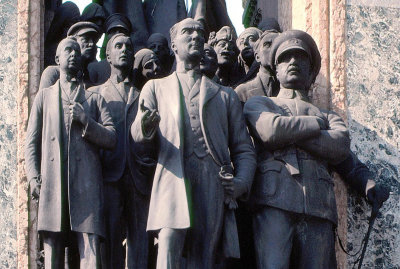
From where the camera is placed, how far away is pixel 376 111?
733 inches

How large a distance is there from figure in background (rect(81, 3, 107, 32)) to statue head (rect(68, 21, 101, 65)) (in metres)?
0.88

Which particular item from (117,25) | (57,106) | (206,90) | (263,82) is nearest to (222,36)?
(263,82)

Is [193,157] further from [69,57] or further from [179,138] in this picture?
[69,57]

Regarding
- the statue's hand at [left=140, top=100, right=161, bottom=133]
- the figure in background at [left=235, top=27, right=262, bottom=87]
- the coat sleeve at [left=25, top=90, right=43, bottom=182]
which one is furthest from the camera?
the figure in background at [left=235, top=27, right=262, bottom=87]

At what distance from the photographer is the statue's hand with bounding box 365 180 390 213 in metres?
17.9

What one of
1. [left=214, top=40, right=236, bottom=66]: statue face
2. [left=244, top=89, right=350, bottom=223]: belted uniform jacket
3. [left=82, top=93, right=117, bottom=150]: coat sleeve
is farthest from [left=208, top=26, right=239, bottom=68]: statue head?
[left=82, top=93, right=117, bottom=150]: coat sleeve

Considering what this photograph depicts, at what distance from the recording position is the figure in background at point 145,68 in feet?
60.3

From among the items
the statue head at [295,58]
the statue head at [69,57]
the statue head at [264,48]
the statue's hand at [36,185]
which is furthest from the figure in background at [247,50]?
the statue's hand at [36,185]

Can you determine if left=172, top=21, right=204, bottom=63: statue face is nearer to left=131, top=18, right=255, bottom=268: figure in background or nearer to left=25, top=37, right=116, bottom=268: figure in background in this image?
left=131, top=18, right=255, bottom=268: figure in background

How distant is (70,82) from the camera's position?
1755 centimetres

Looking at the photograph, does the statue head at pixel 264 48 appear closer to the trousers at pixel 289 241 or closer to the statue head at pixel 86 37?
the statue head at pixel 86 37

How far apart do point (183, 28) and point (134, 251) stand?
195 cm

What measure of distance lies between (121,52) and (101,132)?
1.19 metres

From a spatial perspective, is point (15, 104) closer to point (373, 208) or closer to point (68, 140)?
point (68, 140)
